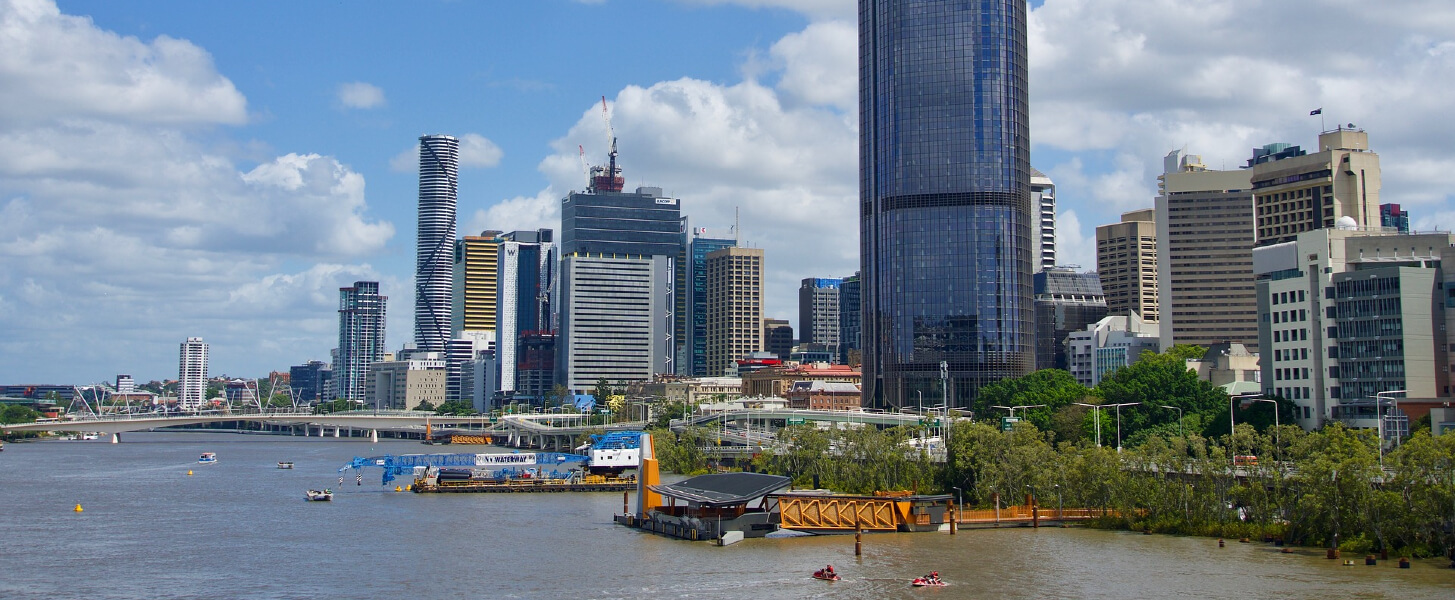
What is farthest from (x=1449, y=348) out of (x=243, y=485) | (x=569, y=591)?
(x=243, y=485)

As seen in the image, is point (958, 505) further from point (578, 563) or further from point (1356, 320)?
point (1356, 320)

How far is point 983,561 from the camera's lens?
103000 mm

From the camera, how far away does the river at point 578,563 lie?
8950 centimetres

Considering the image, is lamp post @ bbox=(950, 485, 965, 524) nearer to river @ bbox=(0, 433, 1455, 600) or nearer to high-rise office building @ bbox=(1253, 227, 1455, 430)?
river @ bbox=(0, 433, 1455, 600)

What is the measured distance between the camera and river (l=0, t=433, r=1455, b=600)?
89.5 meters

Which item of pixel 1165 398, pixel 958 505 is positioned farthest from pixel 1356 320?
pixel 958 505

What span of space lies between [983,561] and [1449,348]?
98689mm

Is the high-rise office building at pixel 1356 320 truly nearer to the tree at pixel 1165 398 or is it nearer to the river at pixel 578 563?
the tree at pixel 1165 398

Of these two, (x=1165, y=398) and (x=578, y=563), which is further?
(x=1165, y=398)

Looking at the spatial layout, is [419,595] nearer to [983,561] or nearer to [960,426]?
[983,561]

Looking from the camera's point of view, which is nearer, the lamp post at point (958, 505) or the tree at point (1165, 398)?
the lamp post at point (958, 505)

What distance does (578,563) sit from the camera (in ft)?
339

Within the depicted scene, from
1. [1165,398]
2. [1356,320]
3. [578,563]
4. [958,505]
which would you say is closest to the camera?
[578,563]

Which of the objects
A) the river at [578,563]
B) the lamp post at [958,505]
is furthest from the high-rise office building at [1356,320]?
the river at [578,563]
